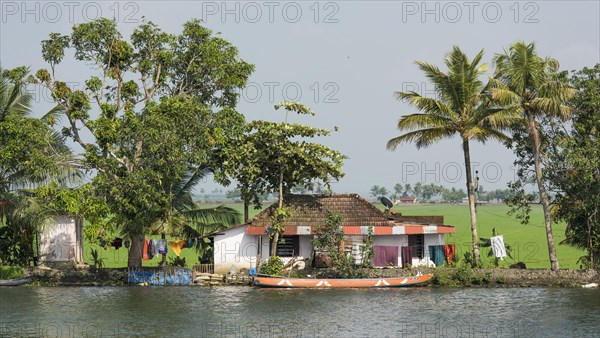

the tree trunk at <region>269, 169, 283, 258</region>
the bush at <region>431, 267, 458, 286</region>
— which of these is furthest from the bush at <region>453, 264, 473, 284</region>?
the tree trunk at <region>269, 169, 283, 258</region>

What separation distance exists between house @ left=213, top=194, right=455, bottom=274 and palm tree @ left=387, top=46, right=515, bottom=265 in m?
2.96

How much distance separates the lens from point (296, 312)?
3238cm

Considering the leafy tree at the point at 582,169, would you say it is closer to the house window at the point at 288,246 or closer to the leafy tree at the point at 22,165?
the house window at the point at 288,246

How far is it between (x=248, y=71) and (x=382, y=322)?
17.2 metres

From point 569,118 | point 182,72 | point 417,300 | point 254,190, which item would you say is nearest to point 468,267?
point 417,300

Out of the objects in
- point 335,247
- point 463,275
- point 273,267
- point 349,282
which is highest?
point 335,247

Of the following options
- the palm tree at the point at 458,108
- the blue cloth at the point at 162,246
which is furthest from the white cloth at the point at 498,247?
the blue cloth at the point at 162,246

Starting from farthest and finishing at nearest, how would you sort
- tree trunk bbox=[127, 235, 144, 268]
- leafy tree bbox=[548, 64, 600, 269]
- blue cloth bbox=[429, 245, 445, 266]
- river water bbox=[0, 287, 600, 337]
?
tree trunk bbox=[127, 235, 144, 268]
blue cloth bbox=[429, 245, 445, 266]
leafy tree bbox=[548, 64, 600, 269]
river water bbox=[0, 287, 600, 337]

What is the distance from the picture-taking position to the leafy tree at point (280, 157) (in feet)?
132

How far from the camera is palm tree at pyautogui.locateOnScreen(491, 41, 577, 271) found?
38.1 meters

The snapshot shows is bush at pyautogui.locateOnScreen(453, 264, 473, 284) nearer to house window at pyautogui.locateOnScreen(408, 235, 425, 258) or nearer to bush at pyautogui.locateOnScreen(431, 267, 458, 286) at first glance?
bush at pyautogui.locateOnScreen(431, 267, 458, 286)

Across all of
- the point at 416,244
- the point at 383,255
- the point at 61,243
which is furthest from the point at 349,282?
the point at 61,243

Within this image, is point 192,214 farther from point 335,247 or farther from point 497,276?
point 497,276

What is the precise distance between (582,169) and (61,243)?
25556mm
